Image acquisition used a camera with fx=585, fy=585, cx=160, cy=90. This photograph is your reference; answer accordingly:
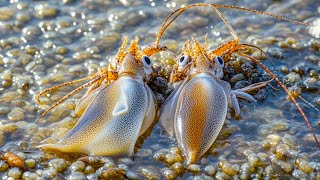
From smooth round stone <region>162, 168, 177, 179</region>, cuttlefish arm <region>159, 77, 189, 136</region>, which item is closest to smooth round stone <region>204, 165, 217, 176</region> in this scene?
smooth round stone <region>162, 168, 177, 179</region>

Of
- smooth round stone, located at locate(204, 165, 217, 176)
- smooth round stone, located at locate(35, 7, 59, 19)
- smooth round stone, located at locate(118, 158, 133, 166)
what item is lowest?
smooth round stone, located at locate(204, 165, 217, 176)

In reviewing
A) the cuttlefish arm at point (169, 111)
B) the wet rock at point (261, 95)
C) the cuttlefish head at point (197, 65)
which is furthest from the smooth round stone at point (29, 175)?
the wet rock at point (261, 95)

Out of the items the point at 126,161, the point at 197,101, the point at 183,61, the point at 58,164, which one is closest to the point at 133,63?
the point at 183,61

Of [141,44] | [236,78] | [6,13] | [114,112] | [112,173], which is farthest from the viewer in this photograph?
[6,13]

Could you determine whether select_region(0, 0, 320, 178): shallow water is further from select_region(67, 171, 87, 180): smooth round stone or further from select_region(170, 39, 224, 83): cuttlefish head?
select_region(170, 39, 224, 83): cuttlefish head

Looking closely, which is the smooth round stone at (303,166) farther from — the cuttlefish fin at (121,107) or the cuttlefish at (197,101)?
the cuttlefish fin at (121,107)

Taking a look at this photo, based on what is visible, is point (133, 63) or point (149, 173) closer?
point (149, 173)

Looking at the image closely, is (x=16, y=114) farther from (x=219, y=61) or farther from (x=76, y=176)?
(x=219, y=61)
